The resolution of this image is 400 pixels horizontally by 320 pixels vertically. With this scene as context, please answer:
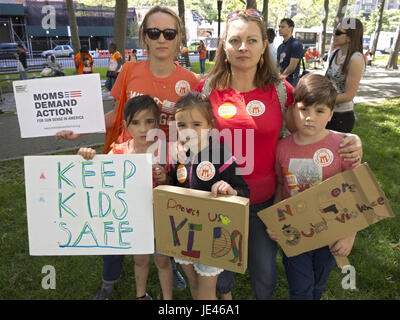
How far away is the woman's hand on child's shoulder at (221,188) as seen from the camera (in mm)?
1727

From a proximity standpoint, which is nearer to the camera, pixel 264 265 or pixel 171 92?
pixel 264 265

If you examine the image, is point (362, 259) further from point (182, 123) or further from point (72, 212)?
point (72, 212)

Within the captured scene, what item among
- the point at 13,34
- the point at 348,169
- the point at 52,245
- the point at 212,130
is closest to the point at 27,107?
the point at 52,245

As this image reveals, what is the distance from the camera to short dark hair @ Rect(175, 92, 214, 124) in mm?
1889

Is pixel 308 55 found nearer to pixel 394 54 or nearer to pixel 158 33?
pixel 394 54

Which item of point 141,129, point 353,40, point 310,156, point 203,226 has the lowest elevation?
point 203,226

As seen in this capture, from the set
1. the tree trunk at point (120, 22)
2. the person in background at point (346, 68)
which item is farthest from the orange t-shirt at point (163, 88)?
the tree trunk at point (120, 22)

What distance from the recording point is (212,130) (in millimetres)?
1979

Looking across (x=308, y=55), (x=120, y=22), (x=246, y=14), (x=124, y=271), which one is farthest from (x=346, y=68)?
(x=308, y=55)

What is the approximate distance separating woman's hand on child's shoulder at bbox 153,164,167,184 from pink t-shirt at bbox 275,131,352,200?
740 millimetres

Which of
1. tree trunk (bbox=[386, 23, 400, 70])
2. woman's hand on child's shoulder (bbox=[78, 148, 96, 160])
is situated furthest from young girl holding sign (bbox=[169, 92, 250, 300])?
tree trunk (bbox=[386, 23, 400, 70])

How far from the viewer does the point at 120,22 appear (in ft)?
34.7

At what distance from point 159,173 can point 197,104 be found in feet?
1.65
